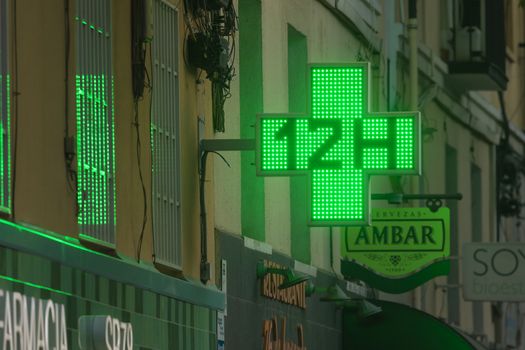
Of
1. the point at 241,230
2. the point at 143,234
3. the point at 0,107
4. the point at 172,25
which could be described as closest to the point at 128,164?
the point at 143,234

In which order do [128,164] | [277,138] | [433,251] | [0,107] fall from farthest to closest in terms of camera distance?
[433,251]
[277,138]
[128,164]
[0,107]

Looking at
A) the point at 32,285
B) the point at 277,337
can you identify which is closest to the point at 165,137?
the point at 32,285

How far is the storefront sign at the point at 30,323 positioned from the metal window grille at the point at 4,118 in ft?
1.70

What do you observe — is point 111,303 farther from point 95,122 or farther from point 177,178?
point 177,178

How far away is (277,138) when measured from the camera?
13.9 meters

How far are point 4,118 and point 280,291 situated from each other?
7.71 meters

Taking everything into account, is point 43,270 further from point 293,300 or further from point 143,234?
point 293,300

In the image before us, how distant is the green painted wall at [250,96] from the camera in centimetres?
1719

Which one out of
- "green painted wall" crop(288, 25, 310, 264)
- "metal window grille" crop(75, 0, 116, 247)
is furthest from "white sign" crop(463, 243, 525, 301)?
A: "metal window grille" crop(75, 0, 116, 247)

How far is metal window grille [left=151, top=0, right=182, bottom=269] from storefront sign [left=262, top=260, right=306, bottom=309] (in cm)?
284

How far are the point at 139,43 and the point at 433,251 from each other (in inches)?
337

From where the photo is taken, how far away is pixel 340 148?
541 inches

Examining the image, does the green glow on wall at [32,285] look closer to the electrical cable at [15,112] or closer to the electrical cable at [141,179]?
the electrical cable at [15,112]

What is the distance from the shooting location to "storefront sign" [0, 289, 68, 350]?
31.3 feet
